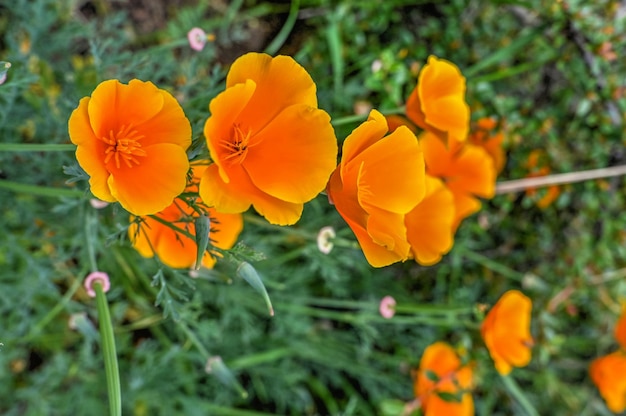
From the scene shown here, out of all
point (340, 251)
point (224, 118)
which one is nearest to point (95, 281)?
point (224, 118)

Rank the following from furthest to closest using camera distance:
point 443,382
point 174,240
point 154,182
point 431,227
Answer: point 443,382, point 431,227, point 174,240, point 154,182

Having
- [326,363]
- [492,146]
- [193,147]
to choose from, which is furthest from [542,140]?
[193,147]

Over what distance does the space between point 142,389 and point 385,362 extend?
0.76m

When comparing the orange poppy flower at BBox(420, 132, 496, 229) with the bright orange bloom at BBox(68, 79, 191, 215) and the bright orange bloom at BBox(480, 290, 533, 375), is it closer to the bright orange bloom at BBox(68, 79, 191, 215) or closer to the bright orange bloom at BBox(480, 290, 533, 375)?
the bright orange bloom at BBox(480, 290, 533, 375)

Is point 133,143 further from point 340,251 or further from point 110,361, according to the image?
point 340,251

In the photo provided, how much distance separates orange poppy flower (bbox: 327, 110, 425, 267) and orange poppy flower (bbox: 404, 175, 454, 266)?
0.27 metres

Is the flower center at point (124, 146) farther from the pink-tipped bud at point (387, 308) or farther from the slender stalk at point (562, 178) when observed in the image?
the slender stalk at point (562, 178)

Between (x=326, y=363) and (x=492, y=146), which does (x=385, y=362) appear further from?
(x=492, y=146)

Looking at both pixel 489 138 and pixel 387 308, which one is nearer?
pixel 387 308

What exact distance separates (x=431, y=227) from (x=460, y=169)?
0.36 metres

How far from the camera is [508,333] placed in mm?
1475

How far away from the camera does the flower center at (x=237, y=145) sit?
0.84 m

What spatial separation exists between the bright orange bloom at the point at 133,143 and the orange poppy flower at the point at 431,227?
53 centimetres

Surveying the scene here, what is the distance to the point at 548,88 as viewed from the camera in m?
2.01
